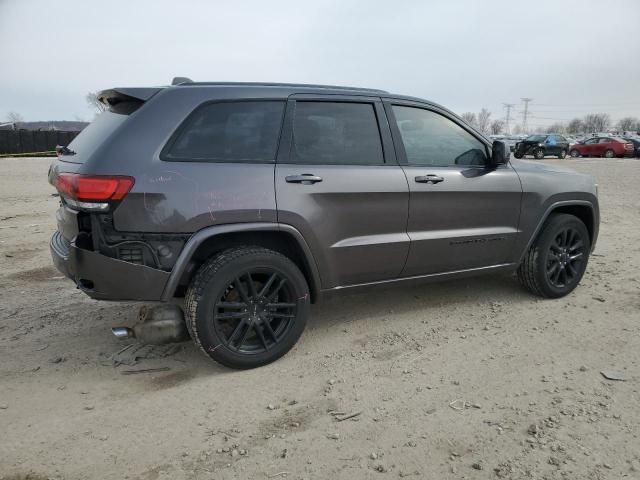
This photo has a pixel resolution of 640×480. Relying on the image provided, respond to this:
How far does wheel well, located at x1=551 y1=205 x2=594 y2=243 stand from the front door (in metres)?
0.79

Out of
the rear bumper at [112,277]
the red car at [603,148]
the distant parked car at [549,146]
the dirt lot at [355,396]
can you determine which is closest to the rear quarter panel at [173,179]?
the rear bumper at [112,277]

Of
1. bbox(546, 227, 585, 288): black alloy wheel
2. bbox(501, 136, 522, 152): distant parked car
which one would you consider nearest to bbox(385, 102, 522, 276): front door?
bbox(501, 136, 522, 152): distant parked car

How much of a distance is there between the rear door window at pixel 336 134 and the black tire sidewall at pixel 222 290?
72 centimetres

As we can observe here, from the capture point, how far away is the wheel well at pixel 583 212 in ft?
15.4

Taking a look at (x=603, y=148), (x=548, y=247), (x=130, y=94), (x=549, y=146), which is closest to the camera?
(x=130, y=94)

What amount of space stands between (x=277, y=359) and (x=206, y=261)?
33.5 inches

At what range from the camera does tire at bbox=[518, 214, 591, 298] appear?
14.6ft

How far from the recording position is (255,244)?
3.35 metres

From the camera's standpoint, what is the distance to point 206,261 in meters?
3.21

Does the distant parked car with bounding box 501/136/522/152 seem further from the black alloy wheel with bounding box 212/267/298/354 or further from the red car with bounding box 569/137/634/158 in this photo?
the red car with bounding box 569/137/634/158

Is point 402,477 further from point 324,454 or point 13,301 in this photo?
point 13,301

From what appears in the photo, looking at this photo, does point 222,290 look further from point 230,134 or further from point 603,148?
point 603,148

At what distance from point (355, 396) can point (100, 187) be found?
194 cm

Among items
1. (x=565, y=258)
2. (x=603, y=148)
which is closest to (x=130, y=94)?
(x=565, y=258)
